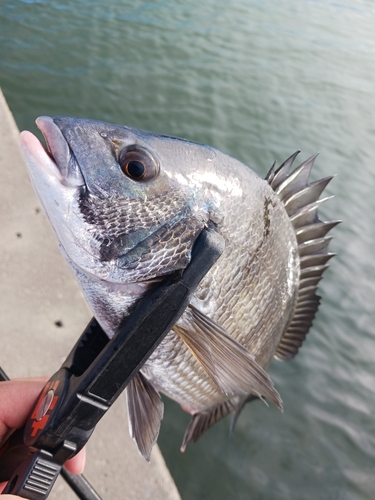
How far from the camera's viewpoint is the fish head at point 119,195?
103cm

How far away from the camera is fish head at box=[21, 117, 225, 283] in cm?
103

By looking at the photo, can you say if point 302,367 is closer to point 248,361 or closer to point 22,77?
point 248,361

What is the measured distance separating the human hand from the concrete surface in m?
0.59

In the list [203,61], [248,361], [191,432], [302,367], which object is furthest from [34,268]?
[203,61]

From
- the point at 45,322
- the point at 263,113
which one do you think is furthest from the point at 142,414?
the point at 263,113

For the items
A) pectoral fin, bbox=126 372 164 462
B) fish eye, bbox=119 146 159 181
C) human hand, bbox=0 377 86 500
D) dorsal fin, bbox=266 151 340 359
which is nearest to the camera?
fish eye, bbox=119 146 159 181

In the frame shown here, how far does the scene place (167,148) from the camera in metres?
A: 1.19

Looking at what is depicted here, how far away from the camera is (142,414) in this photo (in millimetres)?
1396

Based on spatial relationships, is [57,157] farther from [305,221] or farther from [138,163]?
[305,221]

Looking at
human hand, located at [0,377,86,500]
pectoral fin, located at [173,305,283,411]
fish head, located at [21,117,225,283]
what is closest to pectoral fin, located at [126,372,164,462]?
human hand, located at [0,377,86,500]

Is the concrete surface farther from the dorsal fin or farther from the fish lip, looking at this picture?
the fish lip

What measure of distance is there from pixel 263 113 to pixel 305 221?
453 centimetres

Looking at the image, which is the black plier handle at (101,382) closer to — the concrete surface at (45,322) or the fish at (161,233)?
the fish at (161,233)

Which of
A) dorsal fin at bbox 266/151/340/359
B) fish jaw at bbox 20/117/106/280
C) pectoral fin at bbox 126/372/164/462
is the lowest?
pectoral fin at bbox 126/372/164/462
